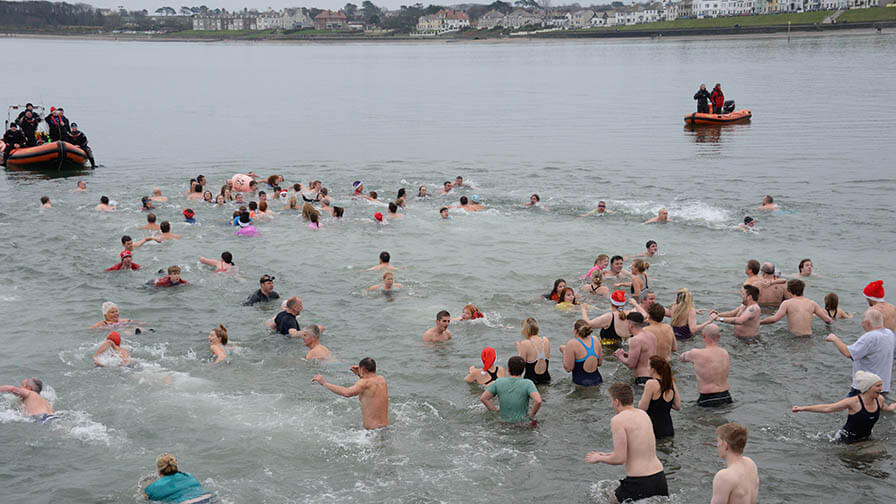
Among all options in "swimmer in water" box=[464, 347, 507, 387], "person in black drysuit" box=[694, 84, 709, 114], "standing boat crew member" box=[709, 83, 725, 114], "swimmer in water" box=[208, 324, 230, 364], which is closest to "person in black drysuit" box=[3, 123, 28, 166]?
"swimmer in water" box=[208, 324, 230, 364]

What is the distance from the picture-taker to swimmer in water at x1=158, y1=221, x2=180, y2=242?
69.6 feet

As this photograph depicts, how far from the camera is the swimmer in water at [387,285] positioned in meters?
17.4

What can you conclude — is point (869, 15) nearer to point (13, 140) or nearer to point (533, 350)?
point (13, 140)

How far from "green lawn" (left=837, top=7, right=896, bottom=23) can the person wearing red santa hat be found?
135707 mm

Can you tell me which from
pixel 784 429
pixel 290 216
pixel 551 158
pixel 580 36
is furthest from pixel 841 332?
pixel 580 36

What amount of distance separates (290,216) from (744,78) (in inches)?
2313

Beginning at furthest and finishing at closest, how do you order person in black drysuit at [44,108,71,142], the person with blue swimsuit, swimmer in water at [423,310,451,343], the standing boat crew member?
the standing boat crew member
person in black drysuit at [44,108,71,142]
swimmer in water at [423,310,451,343]
the person with blue swimsuit

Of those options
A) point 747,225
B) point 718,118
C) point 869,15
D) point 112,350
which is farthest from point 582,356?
point 869,15

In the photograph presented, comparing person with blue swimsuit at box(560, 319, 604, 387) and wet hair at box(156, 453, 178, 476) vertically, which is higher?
person with blue swimsuit at box(560, 319, 604, 387)

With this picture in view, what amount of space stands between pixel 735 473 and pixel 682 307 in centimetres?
596

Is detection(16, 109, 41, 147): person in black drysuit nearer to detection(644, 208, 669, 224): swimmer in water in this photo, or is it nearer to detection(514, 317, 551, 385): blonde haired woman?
detection(644, 208, 669, 224): swimmer in water

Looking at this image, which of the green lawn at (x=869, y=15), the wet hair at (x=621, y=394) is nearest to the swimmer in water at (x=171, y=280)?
the wet hair at (x=621, y=394)

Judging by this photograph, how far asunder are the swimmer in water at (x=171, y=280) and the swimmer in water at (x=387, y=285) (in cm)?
447

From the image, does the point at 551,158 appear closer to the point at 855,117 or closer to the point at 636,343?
the point at 855,117
